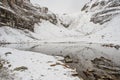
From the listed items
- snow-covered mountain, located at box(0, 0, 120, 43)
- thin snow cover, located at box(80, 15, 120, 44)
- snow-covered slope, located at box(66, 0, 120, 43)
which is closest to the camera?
thin snow cover, located at box(80, 15, 120, 44)

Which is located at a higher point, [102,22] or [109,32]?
[102,22]

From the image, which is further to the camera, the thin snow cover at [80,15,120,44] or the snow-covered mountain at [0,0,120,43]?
the snow-covered mountain at [0,0,120,43]

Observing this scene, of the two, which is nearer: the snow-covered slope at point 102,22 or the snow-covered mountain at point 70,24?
the snow-covered mountain at point 70,24

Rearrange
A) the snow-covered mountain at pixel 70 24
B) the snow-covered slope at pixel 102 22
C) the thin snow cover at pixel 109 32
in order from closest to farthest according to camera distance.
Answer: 1. the thin snow cover at pixel 109 32
2. the snow-covered mountain at pixel 70 24
3. the snow-covered slope at pixel 102 22

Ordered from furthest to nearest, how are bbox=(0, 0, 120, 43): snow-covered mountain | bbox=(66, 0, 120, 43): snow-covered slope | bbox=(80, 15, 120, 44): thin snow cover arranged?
bbox=(66, 0, 120, 43): snow-covered slope
bbox=(0, 0, 120, 43): snow-covered mountain
bbox=(80, 15, 120, 44): thin snow cover

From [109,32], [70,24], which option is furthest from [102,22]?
[70,24]

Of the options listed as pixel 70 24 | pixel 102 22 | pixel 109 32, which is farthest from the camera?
pixel 70 24

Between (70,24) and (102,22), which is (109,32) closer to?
(102,22)

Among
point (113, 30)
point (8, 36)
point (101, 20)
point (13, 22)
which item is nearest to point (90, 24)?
point (101, 20)

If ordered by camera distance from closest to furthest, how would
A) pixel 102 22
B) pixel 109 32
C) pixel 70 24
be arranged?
pixel 109 32, pixel 102 22, pixel 70 24

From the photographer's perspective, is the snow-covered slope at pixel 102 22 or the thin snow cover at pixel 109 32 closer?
the thin snow cover at pixel 109 32

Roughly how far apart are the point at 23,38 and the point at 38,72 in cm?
4436

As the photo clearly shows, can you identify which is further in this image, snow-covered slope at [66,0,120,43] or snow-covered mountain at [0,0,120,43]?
snow-covered slope at [66,0,120,43]

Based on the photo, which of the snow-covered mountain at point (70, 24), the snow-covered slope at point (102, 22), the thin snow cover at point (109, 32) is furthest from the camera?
the snow-covered slope at point (102, 22)
